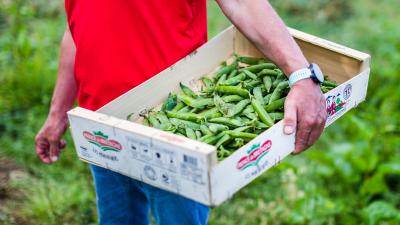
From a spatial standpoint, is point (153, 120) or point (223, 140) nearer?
point (223, 140)

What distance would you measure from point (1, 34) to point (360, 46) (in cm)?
348

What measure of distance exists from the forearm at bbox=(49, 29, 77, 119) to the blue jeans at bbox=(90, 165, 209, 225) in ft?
1.20

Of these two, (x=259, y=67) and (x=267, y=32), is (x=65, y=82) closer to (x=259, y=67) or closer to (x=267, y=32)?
(x=259, y=67)

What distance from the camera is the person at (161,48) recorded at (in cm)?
227

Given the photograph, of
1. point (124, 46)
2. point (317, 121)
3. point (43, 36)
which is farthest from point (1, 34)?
point (317, 121)

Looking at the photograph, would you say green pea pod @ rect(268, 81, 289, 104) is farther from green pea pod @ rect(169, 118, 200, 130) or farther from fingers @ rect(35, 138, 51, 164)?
fingers @ rect(35, 138, 51, 164)

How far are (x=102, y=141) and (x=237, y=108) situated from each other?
23.0 inches

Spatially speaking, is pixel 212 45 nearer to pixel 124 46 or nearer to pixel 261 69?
pixel 261 69

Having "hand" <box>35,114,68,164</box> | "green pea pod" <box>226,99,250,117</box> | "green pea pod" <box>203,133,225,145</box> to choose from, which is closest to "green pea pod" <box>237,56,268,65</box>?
"green pea pod" <box>226,99,250,117</box>

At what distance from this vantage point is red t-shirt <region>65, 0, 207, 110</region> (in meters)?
2.40

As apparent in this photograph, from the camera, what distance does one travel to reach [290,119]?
2.17 metres

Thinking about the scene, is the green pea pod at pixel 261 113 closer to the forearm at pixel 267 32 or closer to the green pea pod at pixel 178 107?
the forearm at pixel 267 32

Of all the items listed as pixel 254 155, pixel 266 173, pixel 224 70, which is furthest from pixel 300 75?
pixel 266 173

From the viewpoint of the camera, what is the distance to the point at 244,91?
2.54 m
